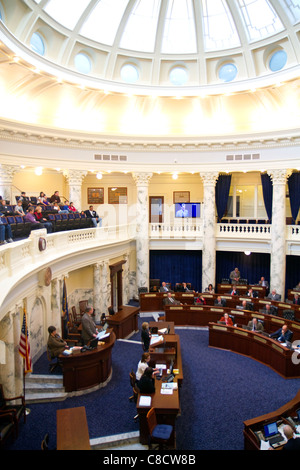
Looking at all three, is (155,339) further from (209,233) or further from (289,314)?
(209,233)

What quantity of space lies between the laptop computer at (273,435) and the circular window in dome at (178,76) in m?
13.8

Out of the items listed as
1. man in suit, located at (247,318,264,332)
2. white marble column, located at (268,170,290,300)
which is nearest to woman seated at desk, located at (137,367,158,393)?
man in suit, located at (247,318,264,332)

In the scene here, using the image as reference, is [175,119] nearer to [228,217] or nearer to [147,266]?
[228,217]

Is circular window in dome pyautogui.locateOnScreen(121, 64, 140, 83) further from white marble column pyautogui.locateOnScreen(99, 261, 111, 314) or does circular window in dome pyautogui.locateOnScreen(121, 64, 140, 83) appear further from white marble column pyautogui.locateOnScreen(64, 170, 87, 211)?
white marble column pyautogui.locateOnScreen(99, 261, 111, 314)

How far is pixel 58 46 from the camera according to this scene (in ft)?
42.4

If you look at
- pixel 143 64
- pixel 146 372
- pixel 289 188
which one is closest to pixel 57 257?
pixel 146 372

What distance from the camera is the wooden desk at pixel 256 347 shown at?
9.95 meters

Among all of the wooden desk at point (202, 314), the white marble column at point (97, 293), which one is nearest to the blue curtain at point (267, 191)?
the wooden desk at point (202, 314)

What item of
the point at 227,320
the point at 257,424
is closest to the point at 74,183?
the point at 227,320

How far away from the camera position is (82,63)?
14055 millimetres

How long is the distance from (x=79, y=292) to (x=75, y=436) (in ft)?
29.3

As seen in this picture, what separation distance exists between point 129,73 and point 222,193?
25.9ft

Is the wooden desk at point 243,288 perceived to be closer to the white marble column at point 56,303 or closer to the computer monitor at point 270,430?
the white marble column at point 56,303

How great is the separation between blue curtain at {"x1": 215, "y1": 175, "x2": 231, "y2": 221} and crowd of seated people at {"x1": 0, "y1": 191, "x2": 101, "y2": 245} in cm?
738
